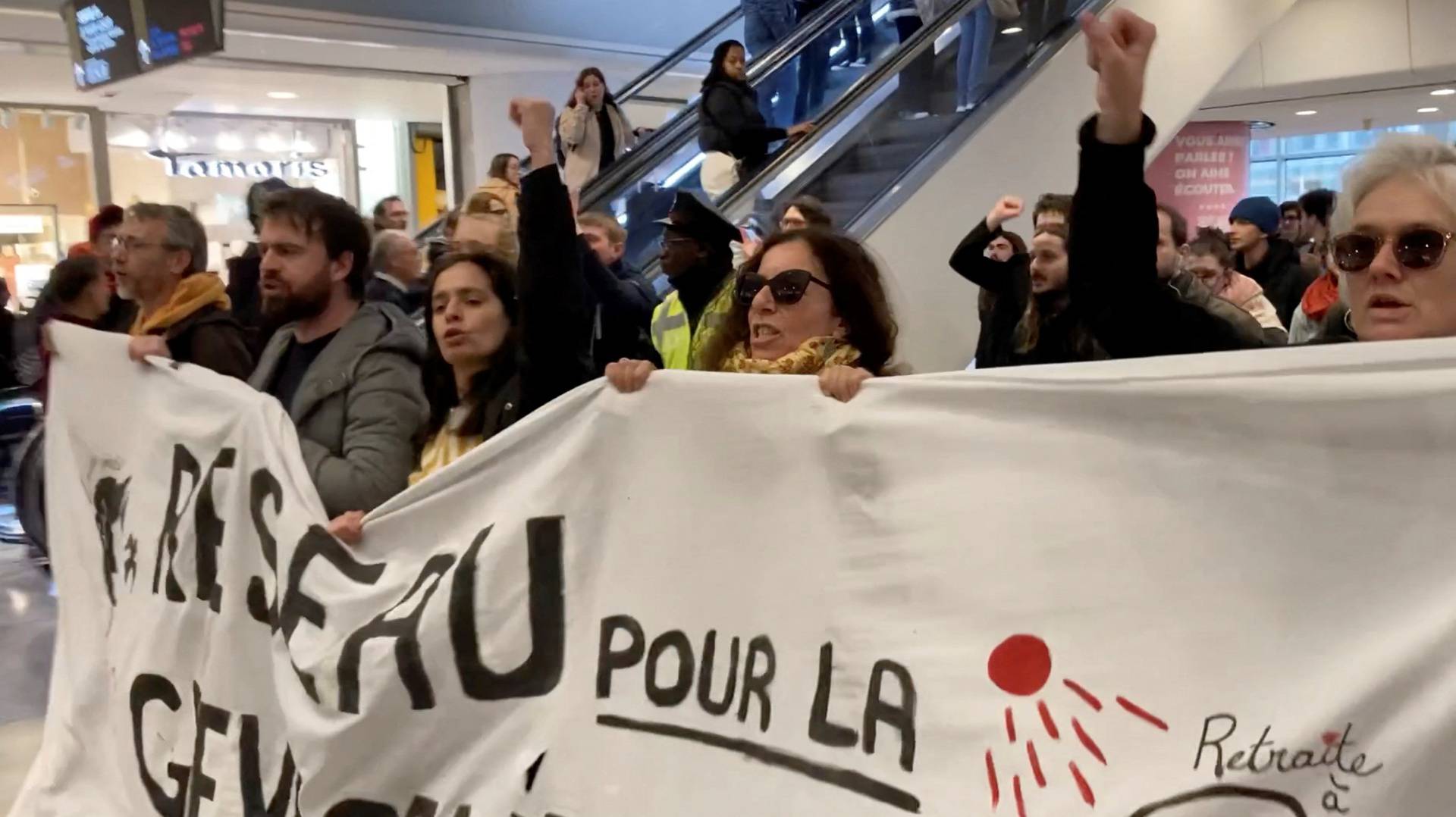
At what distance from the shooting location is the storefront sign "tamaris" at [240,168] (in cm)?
1203

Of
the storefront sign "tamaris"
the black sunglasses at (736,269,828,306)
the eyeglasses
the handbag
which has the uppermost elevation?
the storefront sign "tamaris"

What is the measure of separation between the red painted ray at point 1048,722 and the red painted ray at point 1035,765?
0.09 ft

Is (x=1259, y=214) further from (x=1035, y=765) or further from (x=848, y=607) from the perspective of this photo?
(x=1035, y=765)

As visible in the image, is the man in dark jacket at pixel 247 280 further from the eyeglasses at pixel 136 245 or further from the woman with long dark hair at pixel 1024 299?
the woman with long dark hair at pixel 1024 299

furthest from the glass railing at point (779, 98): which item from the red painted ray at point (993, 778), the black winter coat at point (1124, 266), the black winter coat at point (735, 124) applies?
the red painted ray at point (993, 778)

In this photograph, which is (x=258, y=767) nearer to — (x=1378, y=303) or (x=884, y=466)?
(x=884, y=466)

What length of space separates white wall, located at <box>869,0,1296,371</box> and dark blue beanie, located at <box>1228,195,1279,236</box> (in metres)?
0.94

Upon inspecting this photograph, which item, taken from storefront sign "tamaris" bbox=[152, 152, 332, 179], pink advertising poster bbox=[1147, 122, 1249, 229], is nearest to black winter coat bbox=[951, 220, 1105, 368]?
pink advertising poster bbox=[1147, 122, 1249, 229]

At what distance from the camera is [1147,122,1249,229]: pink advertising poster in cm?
983

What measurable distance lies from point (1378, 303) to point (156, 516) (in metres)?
2.48

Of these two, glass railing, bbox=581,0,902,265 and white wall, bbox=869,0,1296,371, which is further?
glass railing, bbox=581,0,902,265

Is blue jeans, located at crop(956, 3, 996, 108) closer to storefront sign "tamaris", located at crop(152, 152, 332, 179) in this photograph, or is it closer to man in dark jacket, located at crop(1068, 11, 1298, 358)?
man in dark jacket, located at crop(1068, 11, 1298, 358)

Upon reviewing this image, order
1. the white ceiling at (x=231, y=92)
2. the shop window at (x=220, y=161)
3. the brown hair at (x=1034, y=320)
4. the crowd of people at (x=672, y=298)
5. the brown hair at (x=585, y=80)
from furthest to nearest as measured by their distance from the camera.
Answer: the shop window at (x=220, y=161), the white ceiling at (x=231, y=92), the brown hair at (x=585, y=80), the brown hair at (x=1034, y=320), the crowd of people at (x=672, y=298)

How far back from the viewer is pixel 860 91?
6.36m
